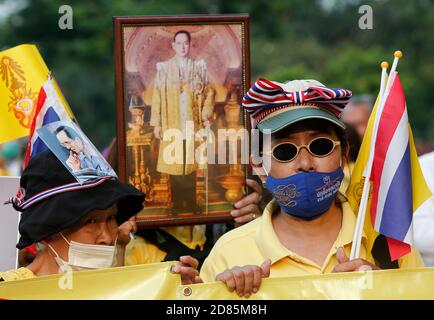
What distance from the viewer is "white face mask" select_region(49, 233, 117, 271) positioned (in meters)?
4.44

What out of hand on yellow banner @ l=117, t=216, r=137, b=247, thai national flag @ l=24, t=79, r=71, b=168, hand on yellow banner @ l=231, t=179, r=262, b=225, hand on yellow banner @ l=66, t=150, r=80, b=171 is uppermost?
thai national flag @ l=24, t=79, r=71, b=168

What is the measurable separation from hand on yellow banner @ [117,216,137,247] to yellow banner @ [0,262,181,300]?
1.09 metres

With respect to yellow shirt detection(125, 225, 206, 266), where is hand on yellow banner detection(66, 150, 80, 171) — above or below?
above

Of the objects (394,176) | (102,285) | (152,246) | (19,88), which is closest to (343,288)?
(394,176)

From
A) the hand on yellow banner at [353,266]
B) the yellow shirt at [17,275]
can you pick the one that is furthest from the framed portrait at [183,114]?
the hand on yellow banner at [353,266]

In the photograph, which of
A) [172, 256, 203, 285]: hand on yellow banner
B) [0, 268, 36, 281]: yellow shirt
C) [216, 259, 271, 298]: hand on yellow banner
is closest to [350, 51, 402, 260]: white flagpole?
[216, 259, 271, 298]: hand on yellow banner

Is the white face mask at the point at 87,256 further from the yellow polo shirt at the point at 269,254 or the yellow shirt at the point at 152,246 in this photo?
the yellow shirt at the point at 152,246

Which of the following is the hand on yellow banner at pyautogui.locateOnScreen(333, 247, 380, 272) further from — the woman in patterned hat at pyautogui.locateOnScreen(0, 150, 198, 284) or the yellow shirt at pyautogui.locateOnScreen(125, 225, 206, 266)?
the yellow shirt at pyautogui.locateOnScreen(125, 225, 206, 266)

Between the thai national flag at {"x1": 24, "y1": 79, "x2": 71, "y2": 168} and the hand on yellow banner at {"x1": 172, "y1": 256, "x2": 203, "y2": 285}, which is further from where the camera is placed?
the thai national flag at {"x1": 24, "y1": 79, "x2": 71, "y2": 168}

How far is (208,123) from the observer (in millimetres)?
5320

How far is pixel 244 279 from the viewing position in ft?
13.4

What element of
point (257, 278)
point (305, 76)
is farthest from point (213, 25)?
point (305, 76)

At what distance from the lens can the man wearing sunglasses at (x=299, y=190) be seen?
4488mm

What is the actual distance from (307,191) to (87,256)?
99cm
